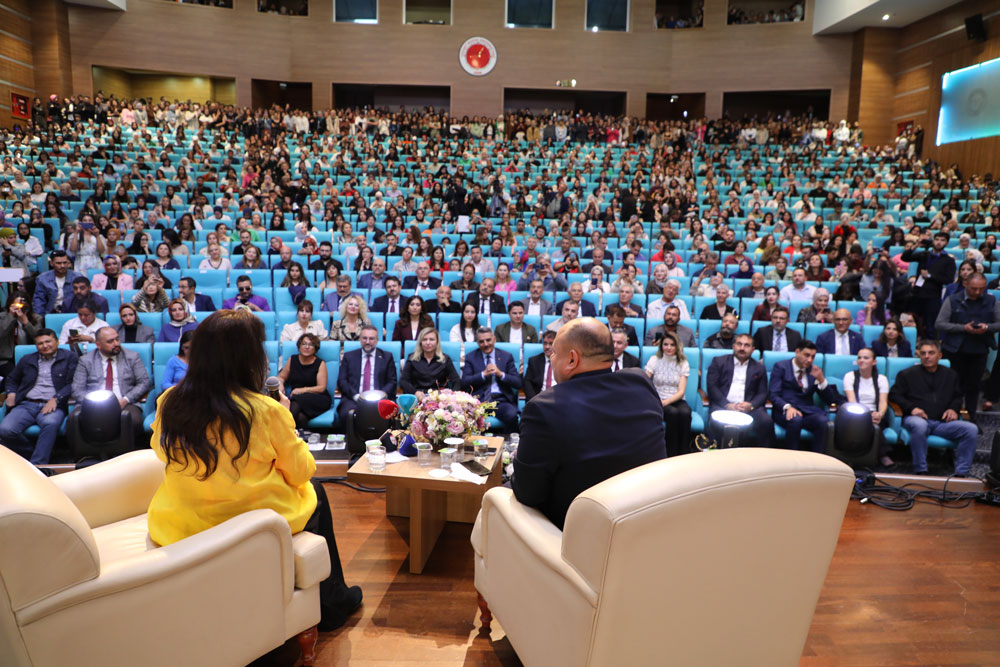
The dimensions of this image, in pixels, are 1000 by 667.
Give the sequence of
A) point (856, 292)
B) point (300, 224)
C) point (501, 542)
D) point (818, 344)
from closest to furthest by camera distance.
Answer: point (501, 542) → point (818, 344) → point (856, 292) → point (300, 224)

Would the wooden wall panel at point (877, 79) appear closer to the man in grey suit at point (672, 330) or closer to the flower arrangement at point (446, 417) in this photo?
the man in grey suit at point (672, 330)

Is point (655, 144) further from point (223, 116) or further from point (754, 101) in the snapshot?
point (223, 116)

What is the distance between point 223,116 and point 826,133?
12392 millimetres

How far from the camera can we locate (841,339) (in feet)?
15.1

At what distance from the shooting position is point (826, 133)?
1330 cm

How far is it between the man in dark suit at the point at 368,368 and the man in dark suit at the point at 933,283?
4.83m

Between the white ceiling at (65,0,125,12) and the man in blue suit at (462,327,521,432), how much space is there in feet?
48.2

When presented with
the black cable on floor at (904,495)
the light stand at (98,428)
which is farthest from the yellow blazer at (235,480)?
the black cable on floor at (904,495)

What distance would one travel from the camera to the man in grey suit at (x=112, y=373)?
12.9 feet

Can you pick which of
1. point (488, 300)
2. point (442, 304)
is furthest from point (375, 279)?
point (488, 300)

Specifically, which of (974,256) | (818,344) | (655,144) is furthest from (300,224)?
(655,144)

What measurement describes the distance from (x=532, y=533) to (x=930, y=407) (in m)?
3.44

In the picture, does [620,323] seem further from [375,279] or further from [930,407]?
[375,279]

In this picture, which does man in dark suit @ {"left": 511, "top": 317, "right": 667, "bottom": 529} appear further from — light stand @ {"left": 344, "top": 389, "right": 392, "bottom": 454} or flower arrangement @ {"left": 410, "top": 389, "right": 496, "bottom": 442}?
light stand @ {"left": 344, "top": 389, "right": 392, "bottom": 454}
